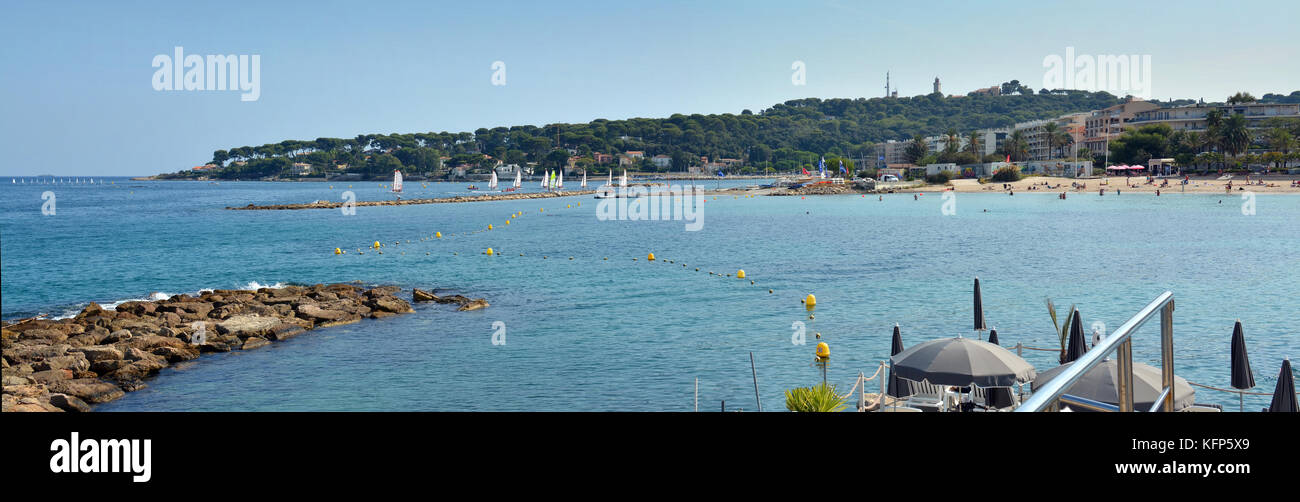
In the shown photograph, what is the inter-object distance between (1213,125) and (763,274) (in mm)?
108825

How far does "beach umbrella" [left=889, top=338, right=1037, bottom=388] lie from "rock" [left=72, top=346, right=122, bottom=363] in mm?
18246

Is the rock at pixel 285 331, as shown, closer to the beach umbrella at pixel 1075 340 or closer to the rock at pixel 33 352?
the rock at pixel 33 352

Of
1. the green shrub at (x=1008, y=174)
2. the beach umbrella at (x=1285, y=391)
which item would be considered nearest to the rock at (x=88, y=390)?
the beach umbrella at (x=1285, y=391)

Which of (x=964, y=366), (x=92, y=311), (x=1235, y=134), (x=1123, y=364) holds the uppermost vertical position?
(x=1235, y=134)

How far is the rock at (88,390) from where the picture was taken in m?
18.6

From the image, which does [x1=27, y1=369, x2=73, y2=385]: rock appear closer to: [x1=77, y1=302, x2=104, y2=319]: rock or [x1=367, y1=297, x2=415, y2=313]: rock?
[x1=77, y1=302, x2=104, y2=319]: rock

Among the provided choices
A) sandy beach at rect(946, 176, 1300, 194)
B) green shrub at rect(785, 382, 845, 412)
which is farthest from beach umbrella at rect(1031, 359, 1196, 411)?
sandy beach at rect(946, 176, 1300, 194)

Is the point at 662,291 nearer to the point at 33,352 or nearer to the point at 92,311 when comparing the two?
the point at 92,311

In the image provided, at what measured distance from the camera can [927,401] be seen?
13.7m

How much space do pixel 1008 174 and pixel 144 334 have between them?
13051 centimetres

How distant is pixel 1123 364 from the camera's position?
11.4 ft

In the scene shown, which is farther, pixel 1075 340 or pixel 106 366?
pixel 106 366

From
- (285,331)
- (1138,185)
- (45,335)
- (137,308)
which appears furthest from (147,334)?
(1138,185)
